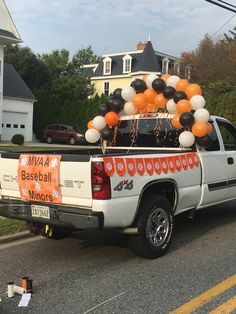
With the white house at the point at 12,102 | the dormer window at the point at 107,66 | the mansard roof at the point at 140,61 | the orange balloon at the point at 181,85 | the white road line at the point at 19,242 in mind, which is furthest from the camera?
the dormer window at the point at 107,66

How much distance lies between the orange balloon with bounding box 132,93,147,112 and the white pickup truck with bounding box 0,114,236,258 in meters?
0.36

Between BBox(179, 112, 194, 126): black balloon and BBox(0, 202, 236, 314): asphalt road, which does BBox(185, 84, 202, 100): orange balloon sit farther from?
BBox(0, 202, 236, 314): asphalt road

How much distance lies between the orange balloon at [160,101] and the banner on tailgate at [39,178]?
272cm

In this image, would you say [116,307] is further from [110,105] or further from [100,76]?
[100,76]

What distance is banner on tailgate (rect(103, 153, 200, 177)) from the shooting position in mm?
5233

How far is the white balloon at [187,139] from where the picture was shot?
22.0ft

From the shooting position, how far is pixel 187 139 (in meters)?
6.70

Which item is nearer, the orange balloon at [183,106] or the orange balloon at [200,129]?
the orange balloon at [200,129]

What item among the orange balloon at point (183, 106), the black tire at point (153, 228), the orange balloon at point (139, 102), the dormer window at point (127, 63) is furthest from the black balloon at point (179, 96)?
the dormer window at point (127, 63)

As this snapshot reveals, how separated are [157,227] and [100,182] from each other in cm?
131

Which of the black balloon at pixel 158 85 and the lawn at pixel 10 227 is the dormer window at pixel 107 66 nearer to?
the black balloon at pixel 158 85

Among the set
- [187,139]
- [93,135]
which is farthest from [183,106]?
[93,135]

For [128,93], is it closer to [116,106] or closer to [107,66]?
[116,106]

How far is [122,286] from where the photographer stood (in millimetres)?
4926
